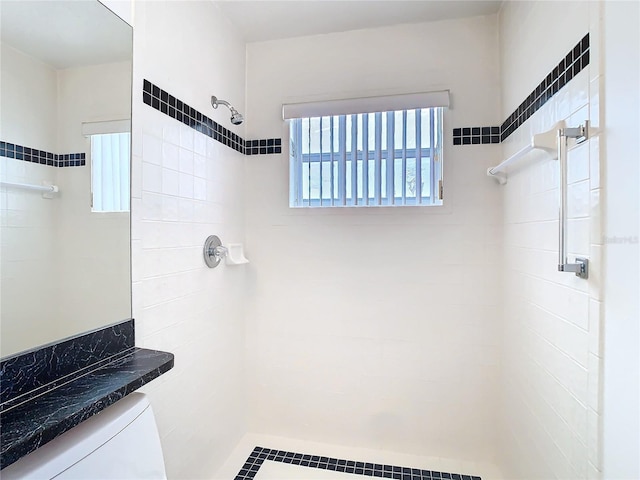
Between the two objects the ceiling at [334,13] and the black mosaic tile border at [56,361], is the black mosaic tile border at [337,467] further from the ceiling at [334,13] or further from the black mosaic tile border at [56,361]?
the ceiling at [334,13]

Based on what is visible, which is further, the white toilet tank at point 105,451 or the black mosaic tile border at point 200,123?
the black mosaic tile border at point 200,123

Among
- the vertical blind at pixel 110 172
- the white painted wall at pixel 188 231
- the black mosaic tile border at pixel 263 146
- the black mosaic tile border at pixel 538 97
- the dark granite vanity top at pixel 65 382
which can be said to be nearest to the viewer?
the dark granite vanity top at pixel 65 382

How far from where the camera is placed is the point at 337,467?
1938mm

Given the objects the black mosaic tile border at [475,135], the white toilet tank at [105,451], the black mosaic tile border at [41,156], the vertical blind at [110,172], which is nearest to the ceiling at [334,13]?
the black mosaic tile border at [475,135]

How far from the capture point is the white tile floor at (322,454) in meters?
1.87

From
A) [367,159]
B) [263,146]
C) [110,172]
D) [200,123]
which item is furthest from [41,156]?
[367,159]

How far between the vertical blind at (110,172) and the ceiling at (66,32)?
25 cm

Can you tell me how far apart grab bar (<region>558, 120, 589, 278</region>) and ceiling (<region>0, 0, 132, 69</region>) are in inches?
60.7

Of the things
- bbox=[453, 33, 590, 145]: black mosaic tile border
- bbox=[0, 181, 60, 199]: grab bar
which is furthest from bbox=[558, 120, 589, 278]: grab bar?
bbox=[0, 181, 60, 199]: grab bar

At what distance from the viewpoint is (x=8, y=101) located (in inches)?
37.0

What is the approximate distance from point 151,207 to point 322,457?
1.67 meters

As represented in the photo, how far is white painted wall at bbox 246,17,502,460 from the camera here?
1980 millimetres

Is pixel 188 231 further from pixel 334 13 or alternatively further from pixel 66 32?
pixel 334 13

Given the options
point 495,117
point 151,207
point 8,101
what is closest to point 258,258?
point 151,207
